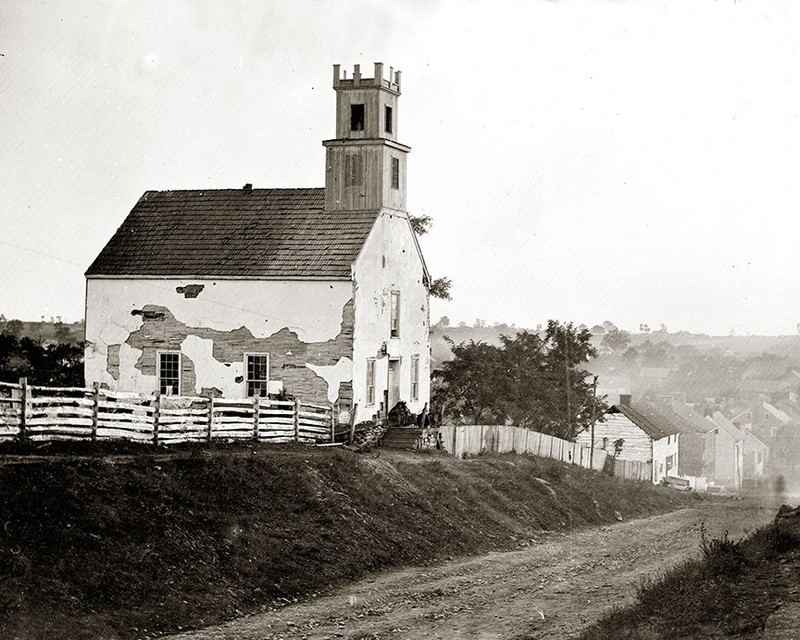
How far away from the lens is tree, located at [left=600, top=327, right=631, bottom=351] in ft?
548

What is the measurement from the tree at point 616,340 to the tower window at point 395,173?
133 meters

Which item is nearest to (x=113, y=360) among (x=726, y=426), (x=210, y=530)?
(x=210, y=530)

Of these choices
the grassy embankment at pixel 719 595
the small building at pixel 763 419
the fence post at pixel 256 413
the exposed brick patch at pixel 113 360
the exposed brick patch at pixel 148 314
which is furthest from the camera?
the small building at pixel 763 419

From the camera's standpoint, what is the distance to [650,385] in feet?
478

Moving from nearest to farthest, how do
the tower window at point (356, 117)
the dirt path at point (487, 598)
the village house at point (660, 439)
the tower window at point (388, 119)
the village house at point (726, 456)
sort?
the dirt path at point (487, 598), the tower window at point (356, 117), the tower window at point (388, 119), the village house at point (660, 439), the village house at point (726, 456)

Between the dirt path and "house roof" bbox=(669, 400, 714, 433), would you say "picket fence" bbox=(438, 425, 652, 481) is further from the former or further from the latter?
"house roof" bbox=(669, 400, 714, 433)

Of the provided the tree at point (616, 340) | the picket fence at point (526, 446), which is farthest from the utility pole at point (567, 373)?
the tree at point (616, 340)

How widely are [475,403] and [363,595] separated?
109 feet

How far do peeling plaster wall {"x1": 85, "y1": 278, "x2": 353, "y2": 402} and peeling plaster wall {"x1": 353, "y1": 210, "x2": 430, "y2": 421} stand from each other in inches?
30.6

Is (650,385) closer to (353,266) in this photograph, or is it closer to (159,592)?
(353,266)

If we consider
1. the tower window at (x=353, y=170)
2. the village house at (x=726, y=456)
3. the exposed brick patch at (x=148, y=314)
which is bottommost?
the village house at (x=726, y=456)

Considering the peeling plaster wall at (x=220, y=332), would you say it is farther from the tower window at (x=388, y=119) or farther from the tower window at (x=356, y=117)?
the tower window at (x=388, y=119)

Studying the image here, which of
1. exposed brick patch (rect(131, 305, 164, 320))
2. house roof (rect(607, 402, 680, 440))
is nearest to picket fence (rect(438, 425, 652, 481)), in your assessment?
house roof (rect(607, 402, 680, 440))

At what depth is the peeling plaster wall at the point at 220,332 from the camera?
1331 inches
